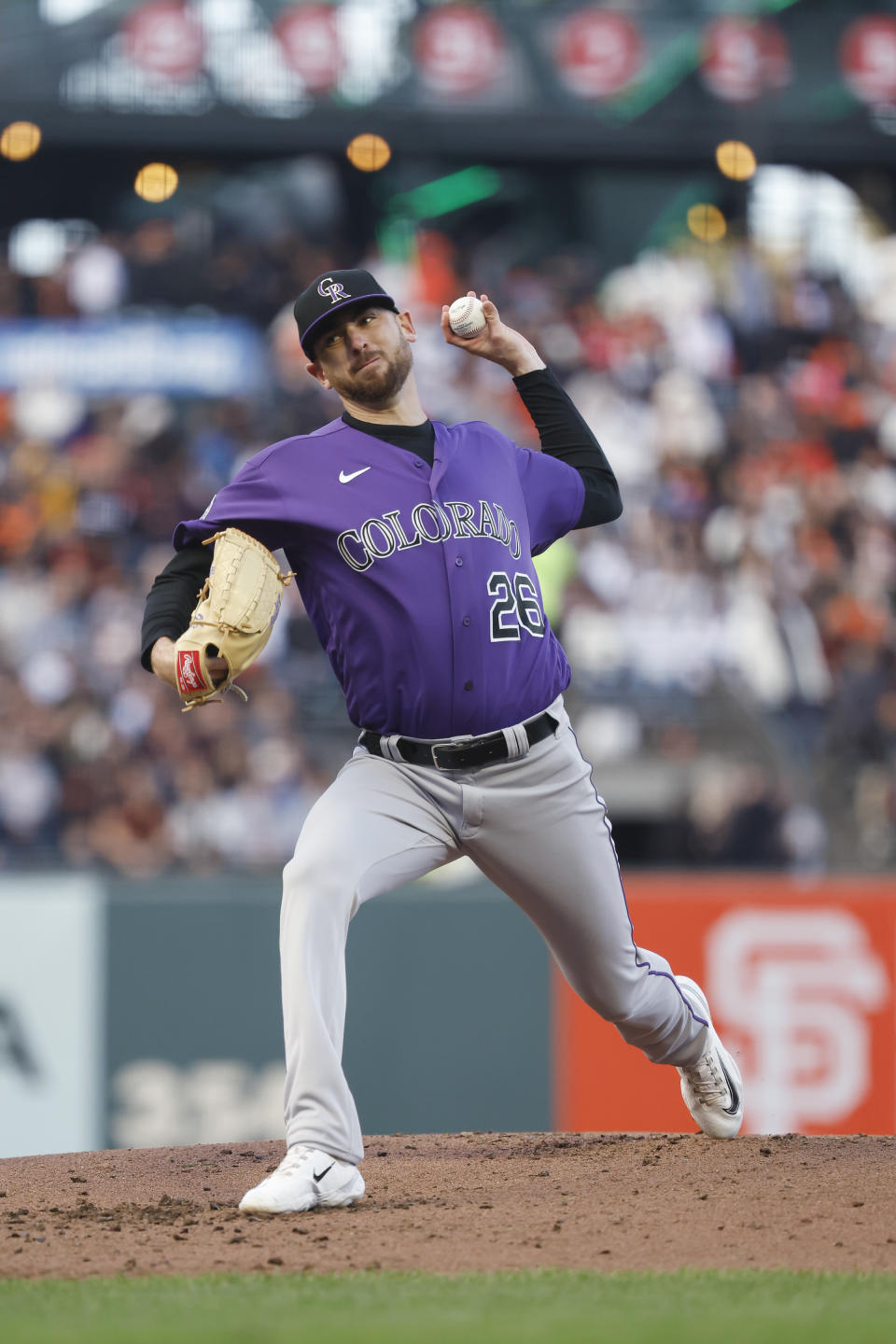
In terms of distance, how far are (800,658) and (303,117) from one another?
641 cm

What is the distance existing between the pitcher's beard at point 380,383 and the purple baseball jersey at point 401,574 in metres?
0.08

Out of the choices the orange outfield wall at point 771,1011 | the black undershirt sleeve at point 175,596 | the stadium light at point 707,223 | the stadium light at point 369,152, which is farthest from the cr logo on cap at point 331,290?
the stadium light at point 707,223

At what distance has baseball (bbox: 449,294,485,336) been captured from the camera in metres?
4.05

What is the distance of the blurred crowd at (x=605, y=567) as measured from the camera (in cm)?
928

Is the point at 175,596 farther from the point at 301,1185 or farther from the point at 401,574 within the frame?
the point at 301,1185

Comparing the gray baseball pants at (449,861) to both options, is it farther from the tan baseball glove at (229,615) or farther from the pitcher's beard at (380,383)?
the pitcher's beard at (380,383)

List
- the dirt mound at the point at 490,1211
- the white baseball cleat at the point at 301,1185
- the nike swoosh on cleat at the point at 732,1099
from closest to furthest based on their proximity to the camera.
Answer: the dirt mound at the point at 490,1211
the white baseball cleat at the point at 301,1185
the nike swoosh on cleat at the point at 732,1099

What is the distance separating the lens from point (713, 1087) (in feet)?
14.4

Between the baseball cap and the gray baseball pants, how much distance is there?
0.92m

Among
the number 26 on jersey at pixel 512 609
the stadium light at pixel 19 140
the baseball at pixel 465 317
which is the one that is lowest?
the number 26 on jersey at pixel 512 609

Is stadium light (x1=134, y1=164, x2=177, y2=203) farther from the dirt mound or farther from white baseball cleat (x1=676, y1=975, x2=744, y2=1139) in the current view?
white baseball cleat (x1=676, y1=975, x2=744, y2=1139)

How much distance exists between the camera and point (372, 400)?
390cm

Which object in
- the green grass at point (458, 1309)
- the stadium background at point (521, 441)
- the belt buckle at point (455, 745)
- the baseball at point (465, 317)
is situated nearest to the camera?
the green grass at point (458, 1309)

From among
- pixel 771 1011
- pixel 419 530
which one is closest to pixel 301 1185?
pixel 419 530
